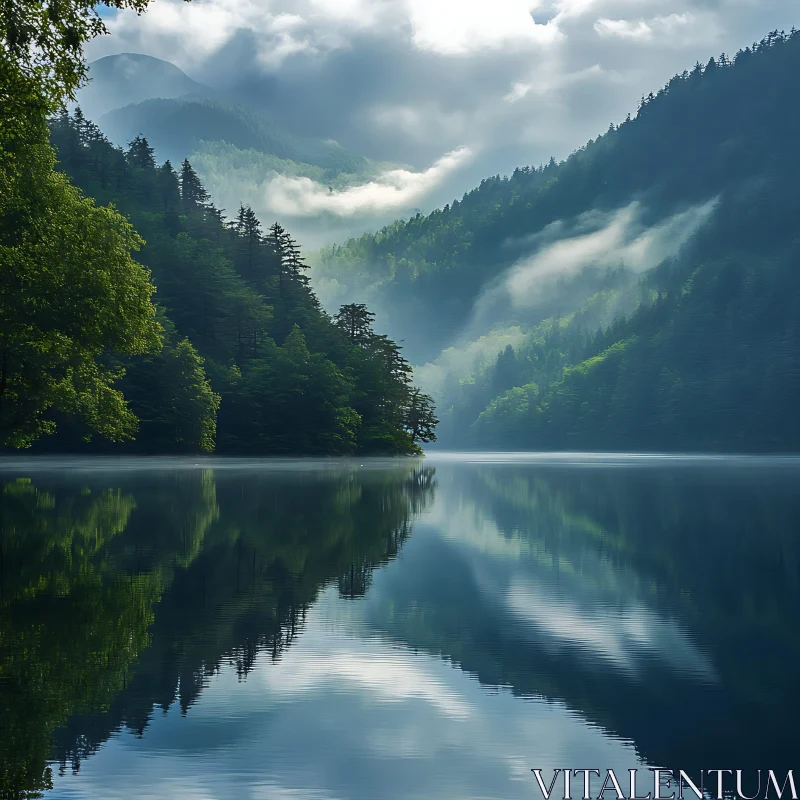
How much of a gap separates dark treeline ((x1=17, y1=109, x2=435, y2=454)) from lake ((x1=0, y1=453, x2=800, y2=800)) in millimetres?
69807

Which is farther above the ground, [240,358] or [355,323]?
[355,323]

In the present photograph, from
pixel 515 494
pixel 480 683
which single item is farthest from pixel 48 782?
pixel 515 494

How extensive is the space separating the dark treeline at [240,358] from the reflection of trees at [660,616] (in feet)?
222

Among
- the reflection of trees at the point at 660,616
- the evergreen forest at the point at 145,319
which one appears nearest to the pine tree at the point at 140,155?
the evergreen forest at the point at 145,319

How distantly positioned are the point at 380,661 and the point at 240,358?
11729 centimetres

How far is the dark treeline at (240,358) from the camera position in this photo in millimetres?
99375

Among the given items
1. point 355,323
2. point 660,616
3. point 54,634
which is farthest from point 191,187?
point 54,634

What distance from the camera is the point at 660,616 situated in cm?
1501

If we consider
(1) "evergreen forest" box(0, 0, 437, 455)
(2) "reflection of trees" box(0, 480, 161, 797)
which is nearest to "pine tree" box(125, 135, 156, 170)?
(1) "evergreen forest" box(0, 0, 437, 455)

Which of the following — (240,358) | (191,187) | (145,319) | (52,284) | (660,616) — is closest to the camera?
(660,616)

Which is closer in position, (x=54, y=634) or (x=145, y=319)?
(x=54, y=634)

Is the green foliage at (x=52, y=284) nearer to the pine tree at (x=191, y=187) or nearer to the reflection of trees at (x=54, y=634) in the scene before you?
the reflection of trees at (x=54, y=634)

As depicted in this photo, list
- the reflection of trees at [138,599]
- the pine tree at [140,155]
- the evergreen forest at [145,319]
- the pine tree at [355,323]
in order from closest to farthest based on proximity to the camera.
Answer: the reflection of trees at [138,599], the evergreen forest at [145,319], the pine tree at [355,323], the pine tree at [140,155]

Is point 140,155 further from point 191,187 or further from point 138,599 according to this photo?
point 138,599
